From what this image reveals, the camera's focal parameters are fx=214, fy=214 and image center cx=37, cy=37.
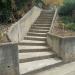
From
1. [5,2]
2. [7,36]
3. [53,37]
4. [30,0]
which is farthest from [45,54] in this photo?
[30,0]

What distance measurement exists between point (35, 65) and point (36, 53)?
1.10m

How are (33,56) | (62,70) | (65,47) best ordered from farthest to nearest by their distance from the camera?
(65,47), (33,56), (62,70)

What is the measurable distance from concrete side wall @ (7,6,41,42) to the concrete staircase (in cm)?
26

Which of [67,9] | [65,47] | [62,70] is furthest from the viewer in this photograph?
[67,9]

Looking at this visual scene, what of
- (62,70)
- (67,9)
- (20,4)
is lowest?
(62,70)

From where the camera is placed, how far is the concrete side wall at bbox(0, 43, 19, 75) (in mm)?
6746

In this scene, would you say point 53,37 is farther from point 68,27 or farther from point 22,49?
point 68,27

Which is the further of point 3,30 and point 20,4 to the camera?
point 20,4

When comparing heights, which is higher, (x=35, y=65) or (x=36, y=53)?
(x=36, y=53)

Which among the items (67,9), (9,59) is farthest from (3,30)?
(67,9)

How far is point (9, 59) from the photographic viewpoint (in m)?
6.89

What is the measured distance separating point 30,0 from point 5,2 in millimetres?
2623

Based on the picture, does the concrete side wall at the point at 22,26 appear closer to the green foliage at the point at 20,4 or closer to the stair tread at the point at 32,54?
the green foliage at the point at 20,4

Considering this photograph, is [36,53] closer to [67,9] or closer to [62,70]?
[62,70]
